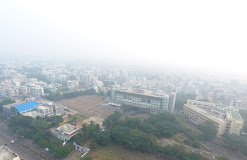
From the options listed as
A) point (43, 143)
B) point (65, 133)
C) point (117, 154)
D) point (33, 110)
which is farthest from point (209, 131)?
point (33, 110)

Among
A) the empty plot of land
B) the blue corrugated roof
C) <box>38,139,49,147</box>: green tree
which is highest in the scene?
the blue corrugated roof

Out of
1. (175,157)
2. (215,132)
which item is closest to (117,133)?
(175,157)

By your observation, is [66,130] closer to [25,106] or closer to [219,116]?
[25,106]

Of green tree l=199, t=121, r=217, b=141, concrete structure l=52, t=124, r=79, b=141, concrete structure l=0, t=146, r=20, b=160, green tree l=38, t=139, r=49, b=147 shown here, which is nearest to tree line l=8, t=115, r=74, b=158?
green tree l=38, t=139, r=49, b=147

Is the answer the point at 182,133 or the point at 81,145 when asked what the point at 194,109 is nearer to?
the point at 182,133

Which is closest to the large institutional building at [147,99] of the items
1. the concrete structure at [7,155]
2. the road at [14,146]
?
the road at [14,146]

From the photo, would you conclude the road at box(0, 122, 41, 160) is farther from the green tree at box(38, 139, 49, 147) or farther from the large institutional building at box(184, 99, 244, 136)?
the large institutional building at box(184, 99, 244, 136)

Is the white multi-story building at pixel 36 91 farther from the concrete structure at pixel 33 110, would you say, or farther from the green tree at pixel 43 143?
the green tree at pixel 43 143
